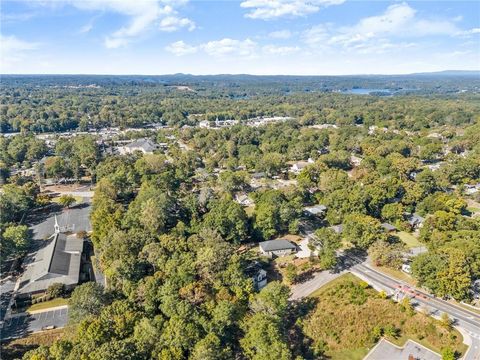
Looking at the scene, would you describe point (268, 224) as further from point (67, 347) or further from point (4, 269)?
point (4, 269)

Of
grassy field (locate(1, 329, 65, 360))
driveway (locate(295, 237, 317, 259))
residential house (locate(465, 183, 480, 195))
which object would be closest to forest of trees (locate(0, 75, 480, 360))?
residential house (locate(465, 183, 480, 195))

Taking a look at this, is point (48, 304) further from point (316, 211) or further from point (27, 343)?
point (316, 211)

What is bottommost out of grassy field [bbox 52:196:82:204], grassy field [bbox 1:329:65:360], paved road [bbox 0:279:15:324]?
grassy field [bbox 1:329:65:360]

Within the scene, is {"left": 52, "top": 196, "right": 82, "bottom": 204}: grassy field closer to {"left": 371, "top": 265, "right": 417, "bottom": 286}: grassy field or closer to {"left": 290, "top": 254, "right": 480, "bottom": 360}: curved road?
{"left": 290, "top": 254, "right": 480, "bottom": 360}: curved road

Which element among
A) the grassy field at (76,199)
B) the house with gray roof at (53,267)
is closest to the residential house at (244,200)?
the house with gray roof at (53,267)

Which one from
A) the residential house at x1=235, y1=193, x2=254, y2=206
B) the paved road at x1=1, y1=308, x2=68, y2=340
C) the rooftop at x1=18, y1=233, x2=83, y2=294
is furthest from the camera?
the residential house at x1=235, y1=193, x2=254, y2=206

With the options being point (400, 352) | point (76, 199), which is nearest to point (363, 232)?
point (400, 352)

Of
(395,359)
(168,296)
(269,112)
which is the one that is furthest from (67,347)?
(269,112)
